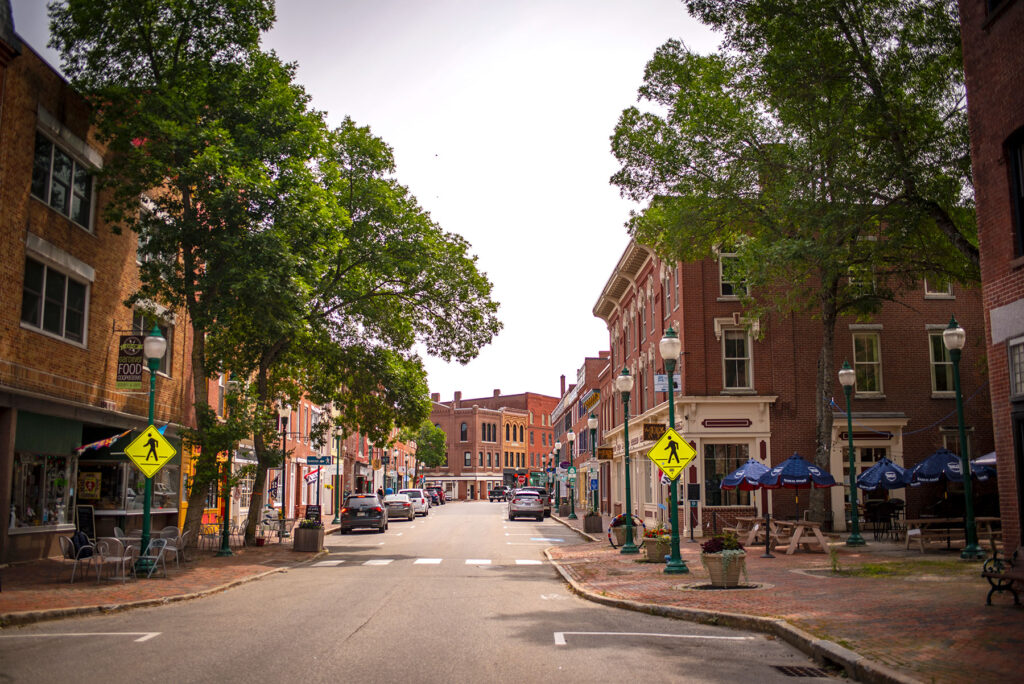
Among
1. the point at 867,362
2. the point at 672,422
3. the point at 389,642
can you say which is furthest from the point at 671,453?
the point at 867,362

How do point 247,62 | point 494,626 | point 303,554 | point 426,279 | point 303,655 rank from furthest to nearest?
point 426,279, point 303,554, point 247,62, point 494,626, point 303,655

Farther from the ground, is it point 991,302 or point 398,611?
point 991,302

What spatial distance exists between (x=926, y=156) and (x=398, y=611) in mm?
14786

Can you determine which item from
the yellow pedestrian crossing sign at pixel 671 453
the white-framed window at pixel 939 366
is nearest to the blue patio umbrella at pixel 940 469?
the white-framed window at pixel 939 366

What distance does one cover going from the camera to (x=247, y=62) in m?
22.0

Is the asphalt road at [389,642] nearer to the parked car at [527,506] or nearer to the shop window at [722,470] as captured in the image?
the shop window at [722,470]

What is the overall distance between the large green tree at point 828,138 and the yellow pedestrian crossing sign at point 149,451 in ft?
45.7

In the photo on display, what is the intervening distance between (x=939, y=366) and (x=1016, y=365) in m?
20.9

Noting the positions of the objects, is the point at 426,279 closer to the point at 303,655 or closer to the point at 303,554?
the point at 303,554

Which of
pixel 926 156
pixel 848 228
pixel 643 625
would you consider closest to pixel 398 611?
pixel 643 625

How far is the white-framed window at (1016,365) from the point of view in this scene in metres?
13.5

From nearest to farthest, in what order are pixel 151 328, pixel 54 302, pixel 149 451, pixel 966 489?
pixel 149 451 → pixel 966 489 → pixel 54 302 → pixel 151 328

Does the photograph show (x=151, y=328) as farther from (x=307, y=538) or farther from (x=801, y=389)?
(x=801, y=389)

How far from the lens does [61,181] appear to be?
67.7 ft
